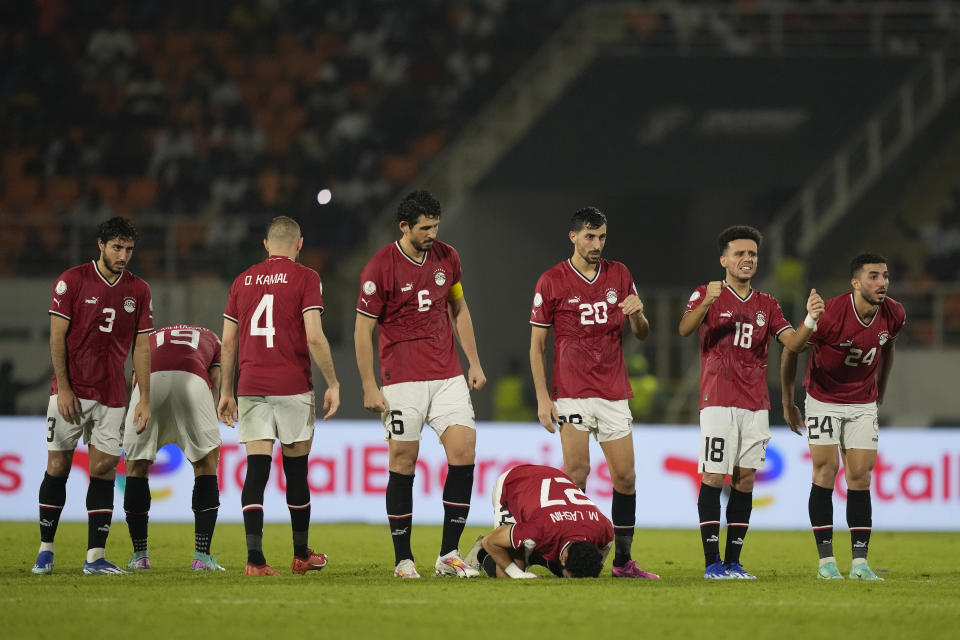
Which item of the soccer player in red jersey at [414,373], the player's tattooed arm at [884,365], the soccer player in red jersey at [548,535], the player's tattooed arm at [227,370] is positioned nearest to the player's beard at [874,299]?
the player's tattooed arm at [884,365]

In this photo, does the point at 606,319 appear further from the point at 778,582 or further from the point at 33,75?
the point at 33,75

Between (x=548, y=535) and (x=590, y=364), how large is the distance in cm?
133

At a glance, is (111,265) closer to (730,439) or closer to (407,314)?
(407,314)

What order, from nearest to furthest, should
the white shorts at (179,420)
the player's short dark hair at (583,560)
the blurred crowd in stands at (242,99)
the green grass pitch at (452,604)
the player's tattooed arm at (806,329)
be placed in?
the green grass pitch at (452,604) → the player's short dark hair at (583,560) → the player's tattooed arm at (806,329) → the white shorts at (179,420) → the blurred crowd in stands at (242,99)

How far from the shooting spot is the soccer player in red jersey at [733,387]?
28.9 ft

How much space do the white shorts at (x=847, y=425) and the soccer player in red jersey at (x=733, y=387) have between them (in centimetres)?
46

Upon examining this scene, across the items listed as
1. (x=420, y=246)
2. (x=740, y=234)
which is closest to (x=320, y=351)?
(x=420, y=246)

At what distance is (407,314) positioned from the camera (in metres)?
8.79

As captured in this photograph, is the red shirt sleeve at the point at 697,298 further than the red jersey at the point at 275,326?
Yes

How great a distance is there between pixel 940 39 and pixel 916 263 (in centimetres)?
358

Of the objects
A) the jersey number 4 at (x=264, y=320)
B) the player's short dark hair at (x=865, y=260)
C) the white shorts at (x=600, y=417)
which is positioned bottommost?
the white shorts at (x=600, y=417)

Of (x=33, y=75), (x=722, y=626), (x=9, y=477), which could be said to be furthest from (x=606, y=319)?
(x=33, y=75)

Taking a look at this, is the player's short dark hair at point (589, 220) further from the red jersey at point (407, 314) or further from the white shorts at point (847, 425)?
the white shorts at point (847, 425)

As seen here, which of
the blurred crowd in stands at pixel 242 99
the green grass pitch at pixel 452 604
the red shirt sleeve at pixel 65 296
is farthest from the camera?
the blurred crowd in stands at pixel 242 99
